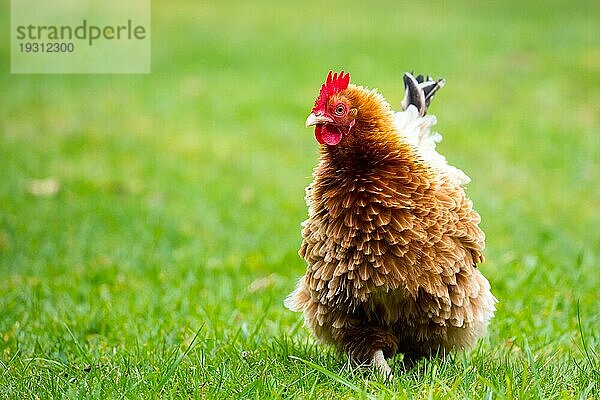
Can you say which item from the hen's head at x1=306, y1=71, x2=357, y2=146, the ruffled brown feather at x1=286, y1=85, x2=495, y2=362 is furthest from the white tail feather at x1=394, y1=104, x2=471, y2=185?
the hen's head at x1=306, y1=71, x2=357, y2=146

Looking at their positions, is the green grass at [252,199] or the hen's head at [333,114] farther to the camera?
the green grass at [252,199]

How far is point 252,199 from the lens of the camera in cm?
821

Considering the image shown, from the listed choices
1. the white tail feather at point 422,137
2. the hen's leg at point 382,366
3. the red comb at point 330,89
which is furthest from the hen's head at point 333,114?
the hen's leg at point 382,366

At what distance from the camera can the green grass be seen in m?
3.63

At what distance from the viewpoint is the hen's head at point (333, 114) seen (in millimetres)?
3387

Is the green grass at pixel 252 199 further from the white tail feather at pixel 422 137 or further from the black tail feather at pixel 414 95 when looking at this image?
the black tail feather at pixel 414 95

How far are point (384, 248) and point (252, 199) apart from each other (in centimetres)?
490

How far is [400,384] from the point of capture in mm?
3209

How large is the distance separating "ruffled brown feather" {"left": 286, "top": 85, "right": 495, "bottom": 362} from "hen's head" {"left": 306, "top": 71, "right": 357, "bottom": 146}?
0.10ft

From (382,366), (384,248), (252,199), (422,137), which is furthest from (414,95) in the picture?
(252,199)

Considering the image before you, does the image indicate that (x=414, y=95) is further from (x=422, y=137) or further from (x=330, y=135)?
(x=330, y=135)

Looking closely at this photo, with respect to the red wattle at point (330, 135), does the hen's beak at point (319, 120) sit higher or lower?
higher

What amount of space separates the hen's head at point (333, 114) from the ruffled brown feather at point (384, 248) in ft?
0.10

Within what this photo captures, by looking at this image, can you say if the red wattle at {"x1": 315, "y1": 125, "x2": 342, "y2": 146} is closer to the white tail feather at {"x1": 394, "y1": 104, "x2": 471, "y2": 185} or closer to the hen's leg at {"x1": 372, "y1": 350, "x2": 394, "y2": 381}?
the white tail feather at {"x1": 394, "y1": 104, "x2": 471, "y2": 185}
